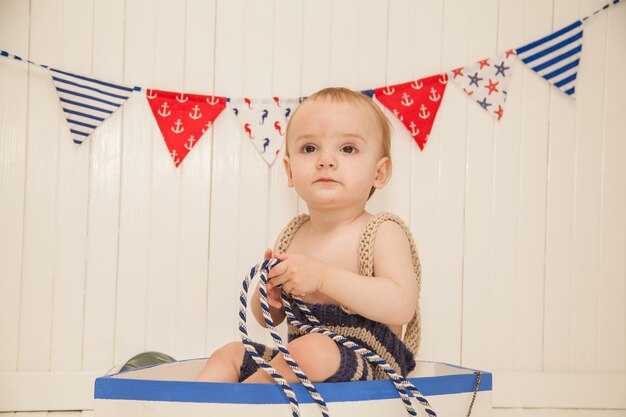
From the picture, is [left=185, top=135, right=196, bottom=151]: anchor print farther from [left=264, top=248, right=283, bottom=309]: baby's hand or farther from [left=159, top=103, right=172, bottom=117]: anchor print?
[left=264, top=248, right=283, bottom=309]: baby's hand

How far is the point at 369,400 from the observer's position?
2.87 ft

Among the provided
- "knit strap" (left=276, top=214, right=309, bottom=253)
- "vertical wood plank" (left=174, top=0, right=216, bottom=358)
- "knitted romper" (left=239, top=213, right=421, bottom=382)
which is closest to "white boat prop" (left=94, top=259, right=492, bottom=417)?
"knitted romper" (left=239, top=213, right=421, bottom=382)

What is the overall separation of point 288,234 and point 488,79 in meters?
0.79

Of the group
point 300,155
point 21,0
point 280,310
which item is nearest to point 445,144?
point 300,155

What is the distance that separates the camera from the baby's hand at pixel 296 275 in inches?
37.7

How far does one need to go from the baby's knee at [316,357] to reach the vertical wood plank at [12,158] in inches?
38.2

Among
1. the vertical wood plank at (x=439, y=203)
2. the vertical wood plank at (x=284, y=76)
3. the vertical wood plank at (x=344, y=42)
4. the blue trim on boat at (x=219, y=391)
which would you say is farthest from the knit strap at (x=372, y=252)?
the vertical wood plank at (x=344, y=42)

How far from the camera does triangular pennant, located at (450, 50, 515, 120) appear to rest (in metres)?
1.63

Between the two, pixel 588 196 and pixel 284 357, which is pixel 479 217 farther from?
pixel 284 357

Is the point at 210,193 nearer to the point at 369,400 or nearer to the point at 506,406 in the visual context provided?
the point at 369,400

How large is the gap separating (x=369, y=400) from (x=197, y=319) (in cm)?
83

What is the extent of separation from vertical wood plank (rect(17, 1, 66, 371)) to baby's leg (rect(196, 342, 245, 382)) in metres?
0.71

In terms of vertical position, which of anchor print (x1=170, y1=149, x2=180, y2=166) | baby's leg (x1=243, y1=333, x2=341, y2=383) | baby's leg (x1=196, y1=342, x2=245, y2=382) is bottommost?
baby's leg (x1=196, y1=342, x2=245, y2=382)

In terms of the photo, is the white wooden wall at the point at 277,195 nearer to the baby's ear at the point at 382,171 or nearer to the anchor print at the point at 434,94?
the anchor print at the point at 434,94
